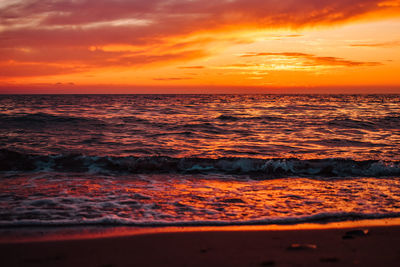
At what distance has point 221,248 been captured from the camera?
3.82 metres

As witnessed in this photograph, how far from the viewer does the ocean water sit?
5148 mm

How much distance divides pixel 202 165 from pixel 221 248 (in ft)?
18.9

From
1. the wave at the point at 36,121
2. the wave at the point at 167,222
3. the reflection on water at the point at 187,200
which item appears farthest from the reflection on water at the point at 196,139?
the wave at the point at 167,222

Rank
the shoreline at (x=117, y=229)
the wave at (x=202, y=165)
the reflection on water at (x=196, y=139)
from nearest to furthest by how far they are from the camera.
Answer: the shoreline at (x=117, y=229), the wave at (x=202, y=165), the reflection on water at (x=196, y=139)

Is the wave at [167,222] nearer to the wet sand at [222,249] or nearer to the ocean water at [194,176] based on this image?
the ocean water at [194,176]

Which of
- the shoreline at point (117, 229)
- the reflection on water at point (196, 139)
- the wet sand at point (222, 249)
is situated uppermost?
the reflection on water at point (196, 139)

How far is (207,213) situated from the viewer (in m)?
5.22

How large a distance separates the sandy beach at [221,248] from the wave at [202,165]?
414cm

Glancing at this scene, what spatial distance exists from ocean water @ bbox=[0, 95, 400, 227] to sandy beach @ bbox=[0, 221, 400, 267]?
1.67 feet

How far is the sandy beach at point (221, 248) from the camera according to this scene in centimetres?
342

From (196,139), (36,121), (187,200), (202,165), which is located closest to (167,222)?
(187,200)

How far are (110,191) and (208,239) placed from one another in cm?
329

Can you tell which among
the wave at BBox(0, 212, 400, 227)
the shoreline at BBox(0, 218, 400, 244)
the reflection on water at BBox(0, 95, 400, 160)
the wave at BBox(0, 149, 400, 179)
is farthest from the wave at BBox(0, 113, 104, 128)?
the shoreline at BBox(0, 218, 400, 244)

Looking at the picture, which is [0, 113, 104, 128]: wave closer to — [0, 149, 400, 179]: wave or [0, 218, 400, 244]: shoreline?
[0, 149, 400, 179]: wave
